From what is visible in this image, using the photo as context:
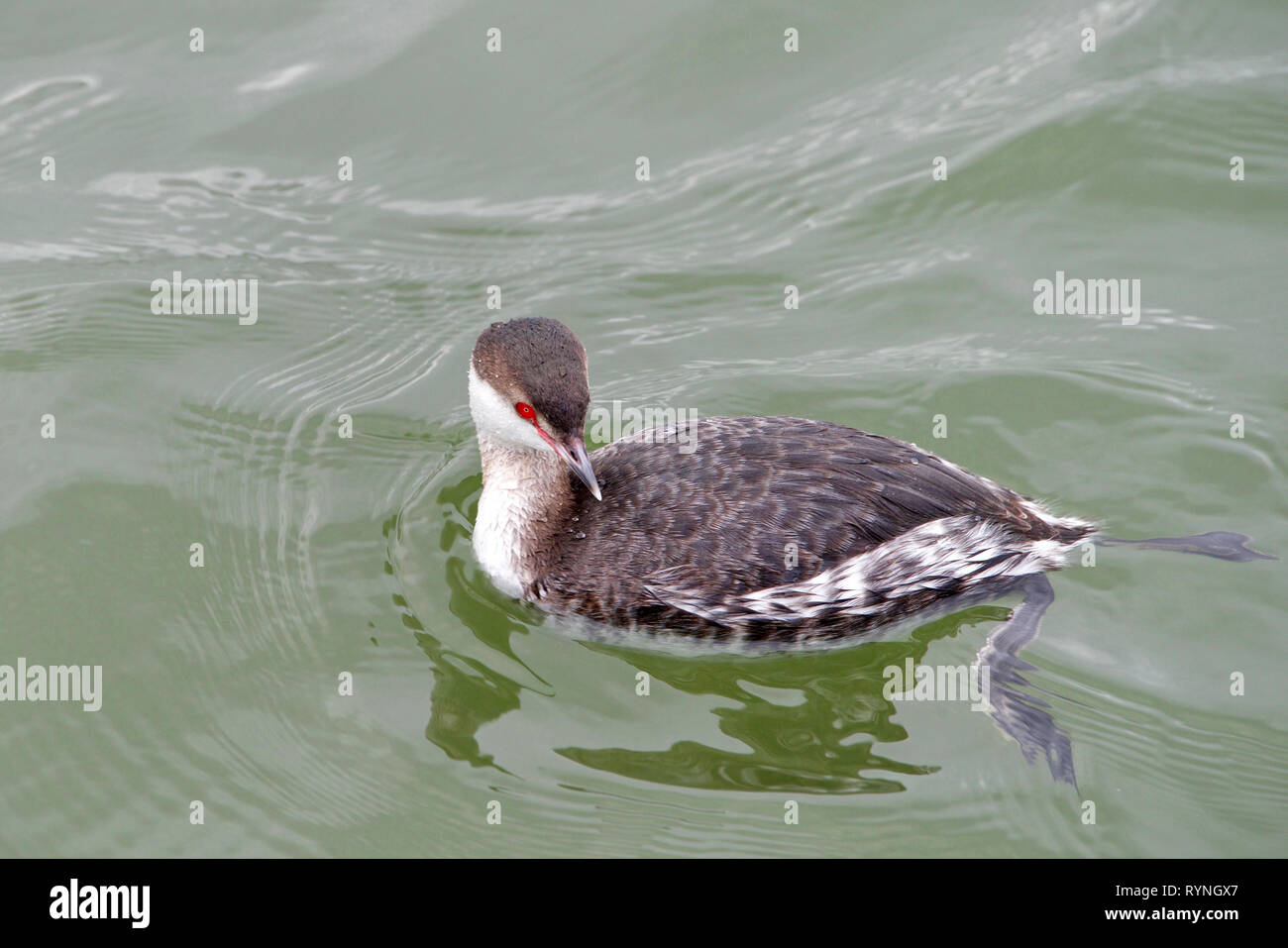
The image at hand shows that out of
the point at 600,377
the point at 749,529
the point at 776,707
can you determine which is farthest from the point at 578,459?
the point at 600,377

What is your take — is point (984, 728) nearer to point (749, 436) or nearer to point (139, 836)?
point (749, 436)

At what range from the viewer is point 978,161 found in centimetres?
974

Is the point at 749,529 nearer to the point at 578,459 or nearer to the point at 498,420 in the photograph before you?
the point at 578,459

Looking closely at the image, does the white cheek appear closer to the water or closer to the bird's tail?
the water

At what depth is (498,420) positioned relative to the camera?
7148 millimetres

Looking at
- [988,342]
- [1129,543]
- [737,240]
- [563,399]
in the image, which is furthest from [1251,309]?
[563,399]

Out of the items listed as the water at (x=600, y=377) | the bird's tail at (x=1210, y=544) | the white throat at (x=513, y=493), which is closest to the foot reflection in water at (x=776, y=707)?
the water at (x=600, y=377)

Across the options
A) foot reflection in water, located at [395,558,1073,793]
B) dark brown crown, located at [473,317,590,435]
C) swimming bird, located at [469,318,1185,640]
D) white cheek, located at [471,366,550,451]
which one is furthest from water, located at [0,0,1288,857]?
dark brown crown, located at [473,317,590,435]

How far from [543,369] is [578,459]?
46 cm

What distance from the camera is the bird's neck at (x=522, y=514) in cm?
710

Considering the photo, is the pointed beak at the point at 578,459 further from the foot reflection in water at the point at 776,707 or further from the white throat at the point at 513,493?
the foot reflection in water at the point at 776,707

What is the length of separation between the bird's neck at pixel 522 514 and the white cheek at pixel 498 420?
0.08m

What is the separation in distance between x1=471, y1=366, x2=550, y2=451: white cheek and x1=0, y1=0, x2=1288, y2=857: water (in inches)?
28.9

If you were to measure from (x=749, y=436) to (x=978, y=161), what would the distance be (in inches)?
150
